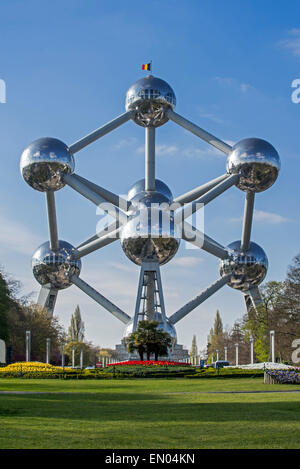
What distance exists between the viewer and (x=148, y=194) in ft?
127

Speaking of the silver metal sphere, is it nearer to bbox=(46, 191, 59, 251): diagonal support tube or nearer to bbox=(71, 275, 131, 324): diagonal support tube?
bbox=(46, 191, 59, 251): diagonal support tube

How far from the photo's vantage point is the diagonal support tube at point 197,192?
42500 mm

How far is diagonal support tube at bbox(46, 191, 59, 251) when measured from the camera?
41.1 m

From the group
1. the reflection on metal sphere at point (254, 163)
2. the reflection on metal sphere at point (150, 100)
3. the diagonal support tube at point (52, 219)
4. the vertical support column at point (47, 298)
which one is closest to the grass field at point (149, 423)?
the reflection on metal sphere at point (254, 163)

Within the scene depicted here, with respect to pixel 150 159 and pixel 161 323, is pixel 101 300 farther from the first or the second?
pixel 150 159

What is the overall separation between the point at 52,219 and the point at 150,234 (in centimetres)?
894

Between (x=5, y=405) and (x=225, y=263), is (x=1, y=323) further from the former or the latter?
(x=5, y=405)

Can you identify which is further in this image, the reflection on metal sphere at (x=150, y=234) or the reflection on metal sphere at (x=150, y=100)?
the reflection on metal sphere at (x=150, y=100)

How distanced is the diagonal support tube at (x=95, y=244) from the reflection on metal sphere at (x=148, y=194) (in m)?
2.65

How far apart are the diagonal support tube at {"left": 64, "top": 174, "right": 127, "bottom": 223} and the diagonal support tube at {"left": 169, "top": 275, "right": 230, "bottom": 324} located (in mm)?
7355

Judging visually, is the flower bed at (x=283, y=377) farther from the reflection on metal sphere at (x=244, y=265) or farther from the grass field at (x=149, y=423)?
the reflection on metal sphere at (x=244, y=265)

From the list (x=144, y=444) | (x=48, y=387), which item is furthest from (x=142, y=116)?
(x=144, y=444)

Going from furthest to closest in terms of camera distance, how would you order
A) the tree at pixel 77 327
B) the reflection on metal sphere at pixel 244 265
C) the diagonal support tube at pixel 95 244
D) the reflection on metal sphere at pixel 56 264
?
the tree at pixel 77 327, the reflection on metal sphere at pixel 244 265, the reflection on metal sphere at pixel 56 264, the diagonal support tube at pixel 95 244

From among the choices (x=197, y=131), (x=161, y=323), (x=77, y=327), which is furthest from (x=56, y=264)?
(x=77, y=327)
